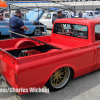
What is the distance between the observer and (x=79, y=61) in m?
3.36

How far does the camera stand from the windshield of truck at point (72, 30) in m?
3.87

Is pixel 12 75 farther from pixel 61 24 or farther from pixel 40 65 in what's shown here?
pixel 61 24

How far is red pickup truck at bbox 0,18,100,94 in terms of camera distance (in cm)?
254

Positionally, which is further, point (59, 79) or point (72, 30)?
point (72, 30)

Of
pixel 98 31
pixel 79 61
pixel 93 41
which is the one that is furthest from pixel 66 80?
pixel 98 31

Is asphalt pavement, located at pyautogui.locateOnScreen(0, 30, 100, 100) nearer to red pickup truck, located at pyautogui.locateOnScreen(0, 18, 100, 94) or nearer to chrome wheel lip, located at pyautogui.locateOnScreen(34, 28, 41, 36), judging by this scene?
red pickup truck, located at pyautogui.locateOnScreen(0, 18, 100, 94)

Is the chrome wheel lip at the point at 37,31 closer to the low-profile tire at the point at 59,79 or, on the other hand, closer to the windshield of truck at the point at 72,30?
the windshield of truck at the point at 72,30

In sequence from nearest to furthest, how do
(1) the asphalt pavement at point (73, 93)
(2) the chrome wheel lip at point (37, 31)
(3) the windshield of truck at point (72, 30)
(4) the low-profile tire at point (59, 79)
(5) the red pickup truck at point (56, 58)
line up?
(5) the red pickup truck at point (56, 58) → (1) the asphalt pavement at point (73, 93) → (4) the low-profile tire at point (59, 79) → (3) the windshield of truck at point (72, 30) → (2) the chrome wheel lip at point (37, 31)

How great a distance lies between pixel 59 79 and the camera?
3291 mm

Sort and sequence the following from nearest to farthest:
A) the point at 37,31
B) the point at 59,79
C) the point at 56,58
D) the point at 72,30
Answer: the point at 56,58, the point at 59,79, the point at 72,30, the point at 37,31

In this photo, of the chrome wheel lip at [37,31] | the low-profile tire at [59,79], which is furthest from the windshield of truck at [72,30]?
the chrome wheel lip at [37,31]

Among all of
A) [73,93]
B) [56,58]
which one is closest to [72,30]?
[56,58]

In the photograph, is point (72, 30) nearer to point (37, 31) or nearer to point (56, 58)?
point (56, 58)

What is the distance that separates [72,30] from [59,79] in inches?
65.9
